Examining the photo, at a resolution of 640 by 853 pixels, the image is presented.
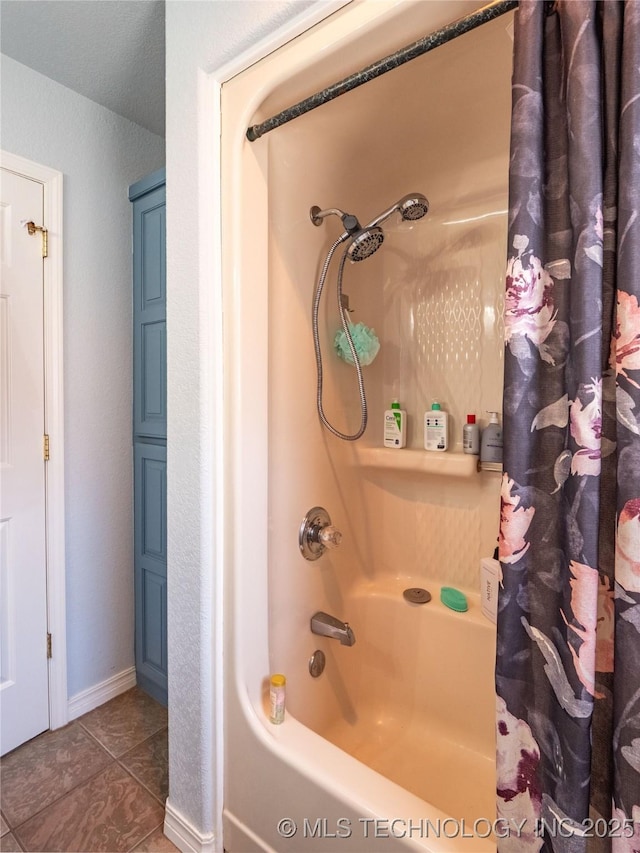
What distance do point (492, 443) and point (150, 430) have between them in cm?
134

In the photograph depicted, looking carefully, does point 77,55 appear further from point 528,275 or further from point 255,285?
point 528,275

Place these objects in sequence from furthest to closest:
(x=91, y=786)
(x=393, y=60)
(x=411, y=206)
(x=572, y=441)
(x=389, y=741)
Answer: (x=389, y=741)
(x=91, y=786)
(x=411, y=206)
(x=393, y=60)
(x=572, y=441)

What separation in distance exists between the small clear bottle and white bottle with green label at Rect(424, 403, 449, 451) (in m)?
0.95

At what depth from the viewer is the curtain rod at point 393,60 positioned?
70cm

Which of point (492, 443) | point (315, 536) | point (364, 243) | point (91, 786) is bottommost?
point (91, 786)

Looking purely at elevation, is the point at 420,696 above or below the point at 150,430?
below

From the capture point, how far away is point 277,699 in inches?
40.9

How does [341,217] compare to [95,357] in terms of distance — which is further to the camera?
[95,357]

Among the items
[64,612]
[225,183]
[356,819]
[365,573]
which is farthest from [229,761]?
[225,183]

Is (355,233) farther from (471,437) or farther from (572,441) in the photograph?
(572,441)

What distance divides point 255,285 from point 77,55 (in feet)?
3.83

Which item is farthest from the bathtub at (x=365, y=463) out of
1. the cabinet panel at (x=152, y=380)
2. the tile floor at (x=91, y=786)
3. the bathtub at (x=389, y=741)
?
the cabinet panel at (x=152, y=380)

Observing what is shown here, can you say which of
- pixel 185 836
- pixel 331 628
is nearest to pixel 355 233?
pixel 331 628

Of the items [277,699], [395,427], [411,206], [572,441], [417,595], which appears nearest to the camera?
[572,441]
